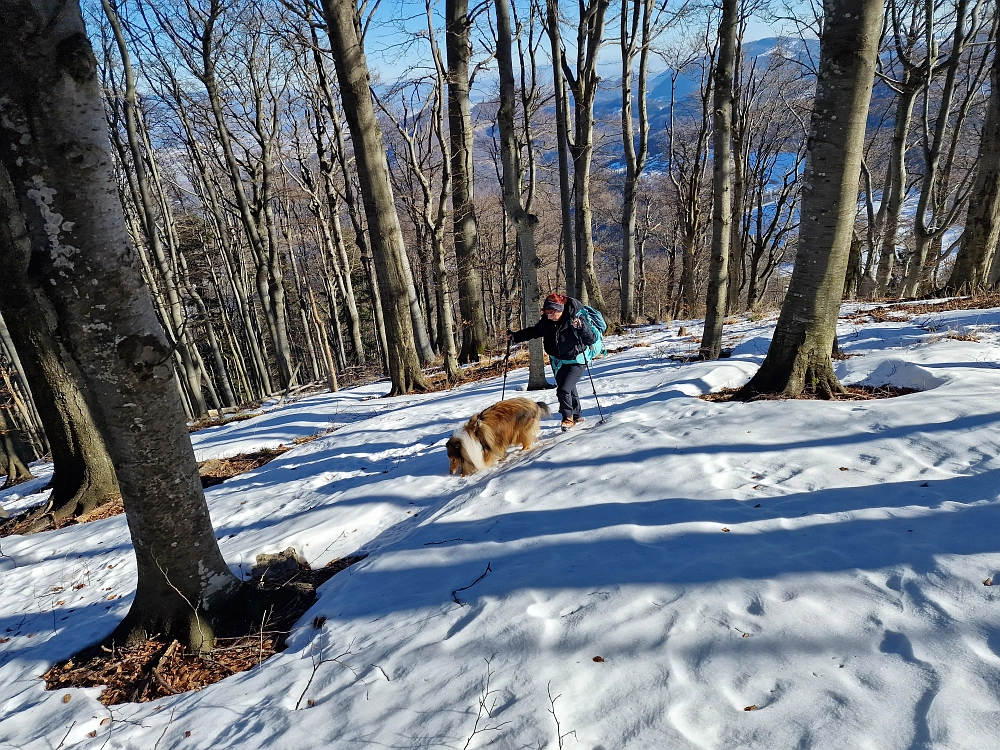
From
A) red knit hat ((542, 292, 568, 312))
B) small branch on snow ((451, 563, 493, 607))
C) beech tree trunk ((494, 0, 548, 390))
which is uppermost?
beech tree trunk ((494, 0, 548, 390))

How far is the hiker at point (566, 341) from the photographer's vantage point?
19.4ft

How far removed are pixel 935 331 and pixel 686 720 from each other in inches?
328

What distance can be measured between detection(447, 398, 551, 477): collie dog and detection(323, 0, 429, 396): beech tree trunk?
481cm

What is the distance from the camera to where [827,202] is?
15.8 ft

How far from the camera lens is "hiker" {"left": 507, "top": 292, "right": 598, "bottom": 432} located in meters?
5.92

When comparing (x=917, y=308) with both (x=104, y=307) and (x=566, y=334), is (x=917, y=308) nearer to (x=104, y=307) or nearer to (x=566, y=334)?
(x=566, y=334)

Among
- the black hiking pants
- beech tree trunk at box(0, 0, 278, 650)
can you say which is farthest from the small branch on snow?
the black hiking pants

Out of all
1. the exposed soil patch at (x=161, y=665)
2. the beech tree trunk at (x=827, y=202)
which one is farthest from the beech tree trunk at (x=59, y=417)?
the beech tree trunk at (x=827, y=202)

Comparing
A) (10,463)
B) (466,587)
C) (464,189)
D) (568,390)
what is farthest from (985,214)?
(10,463)

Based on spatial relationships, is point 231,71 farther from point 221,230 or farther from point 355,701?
point 355,701

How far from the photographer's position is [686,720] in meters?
1.89

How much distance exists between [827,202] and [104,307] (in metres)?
6.03

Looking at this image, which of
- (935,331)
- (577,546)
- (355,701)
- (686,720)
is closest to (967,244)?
(935,331)

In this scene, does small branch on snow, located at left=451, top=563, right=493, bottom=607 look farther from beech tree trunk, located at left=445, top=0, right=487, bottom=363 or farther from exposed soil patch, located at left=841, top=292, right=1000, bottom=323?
beech tree trunk, located at left=445, top=0, right=487, bottom=363
